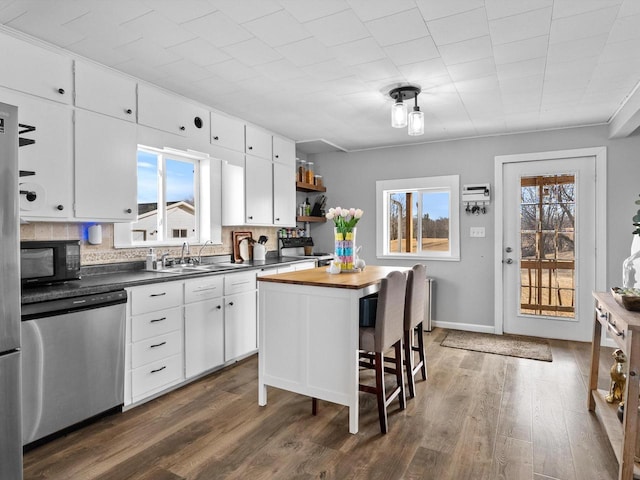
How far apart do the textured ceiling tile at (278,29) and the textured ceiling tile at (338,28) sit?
74 mm

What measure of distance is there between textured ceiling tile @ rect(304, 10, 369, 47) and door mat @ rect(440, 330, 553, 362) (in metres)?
3.23

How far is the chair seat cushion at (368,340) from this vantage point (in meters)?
2.47

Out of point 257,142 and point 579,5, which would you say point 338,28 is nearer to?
point 579,5

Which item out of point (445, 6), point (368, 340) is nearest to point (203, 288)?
point (368, 340)

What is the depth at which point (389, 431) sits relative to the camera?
2439 mm

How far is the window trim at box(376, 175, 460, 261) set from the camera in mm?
4973

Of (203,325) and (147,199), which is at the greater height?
(147,199)

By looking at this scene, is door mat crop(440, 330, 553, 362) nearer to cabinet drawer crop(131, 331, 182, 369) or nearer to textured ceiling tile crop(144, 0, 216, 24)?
cabinet drawer crop(131, 331, 182, 369)

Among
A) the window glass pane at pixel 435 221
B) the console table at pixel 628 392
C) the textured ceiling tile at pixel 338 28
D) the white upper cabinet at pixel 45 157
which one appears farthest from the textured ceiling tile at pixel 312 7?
the window glass pane at pixel 435 221

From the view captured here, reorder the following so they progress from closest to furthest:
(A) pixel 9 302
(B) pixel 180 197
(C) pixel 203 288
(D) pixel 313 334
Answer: (A) pixel 9 302 → (D) pixel 313 334 → (C) pixel 203 288 → (B) pixel 180 197

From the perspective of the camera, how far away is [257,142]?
4.43 metres

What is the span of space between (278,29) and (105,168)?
1.58 meters

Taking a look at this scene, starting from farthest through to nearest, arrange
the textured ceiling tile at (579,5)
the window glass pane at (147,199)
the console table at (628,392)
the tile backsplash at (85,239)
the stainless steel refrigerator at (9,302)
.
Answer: the window glass pane at (147,199) → the tile backsplash at (85,239) → the textured ceiling tile at (579,5) → the console table at (628,392) → the stainless steel refrigerator at (9,302)

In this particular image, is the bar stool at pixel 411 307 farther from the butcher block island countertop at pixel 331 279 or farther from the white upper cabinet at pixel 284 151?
the white upper cabinet at pixel 284 151
